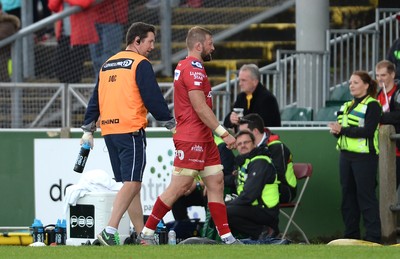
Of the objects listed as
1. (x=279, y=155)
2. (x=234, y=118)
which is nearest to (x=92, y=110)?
(x=279, y=155)

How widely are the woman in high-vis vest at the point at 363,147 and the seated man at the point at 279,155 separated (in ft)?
2.01

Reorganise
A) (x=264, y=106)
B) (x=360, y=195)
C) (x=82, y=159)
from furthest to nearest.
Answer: (x=264, y=106) < (x=360, y=195) < (x=82, y=159)

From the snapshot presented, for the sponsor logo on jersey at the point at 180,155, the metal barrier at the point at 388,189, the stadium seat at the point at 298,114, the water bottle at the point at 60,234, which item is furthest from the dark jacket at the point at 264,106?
the sponsor logo on jersey at the point at 180,155

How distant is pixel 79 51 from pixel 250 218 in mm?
6840

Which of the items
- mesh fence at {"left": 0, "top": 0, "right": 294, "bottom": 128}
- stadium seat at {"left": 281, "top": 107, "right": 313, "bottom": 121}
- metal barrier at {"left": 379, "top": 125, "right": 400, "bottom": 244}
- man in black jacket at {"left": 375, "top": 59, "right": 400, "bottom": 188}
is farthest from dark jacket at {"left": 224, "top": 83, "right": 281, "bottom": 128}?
mesh fence at {"left": 0, "top": 0, "right": 294, "bottom": 128}

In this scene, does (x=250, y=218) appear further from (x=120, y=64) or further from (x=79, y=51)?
(x=79, y=51)

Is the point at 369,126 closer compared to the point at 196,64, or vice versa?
the point at 196,64

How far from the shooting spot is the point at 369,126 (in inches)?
632

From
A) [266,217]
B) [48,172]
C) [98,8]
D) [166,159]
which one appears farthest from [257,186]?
[98,8]

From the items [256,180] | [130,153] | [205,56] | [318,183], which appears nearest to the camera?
[130,153]

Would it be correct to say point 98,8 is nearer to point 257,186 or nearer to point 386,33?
point 386,33

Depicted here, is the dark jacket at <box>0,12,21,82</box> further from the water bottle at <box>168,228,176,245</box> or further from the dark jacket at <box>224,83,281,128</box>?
the water bottle at <box>168,228,176,245</box>

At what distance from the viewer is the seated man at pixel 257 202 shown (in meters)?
15.9

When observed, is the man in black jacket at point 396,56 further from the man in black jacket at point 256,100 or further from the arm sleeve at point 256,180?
the arm sleeve at point 256,180
